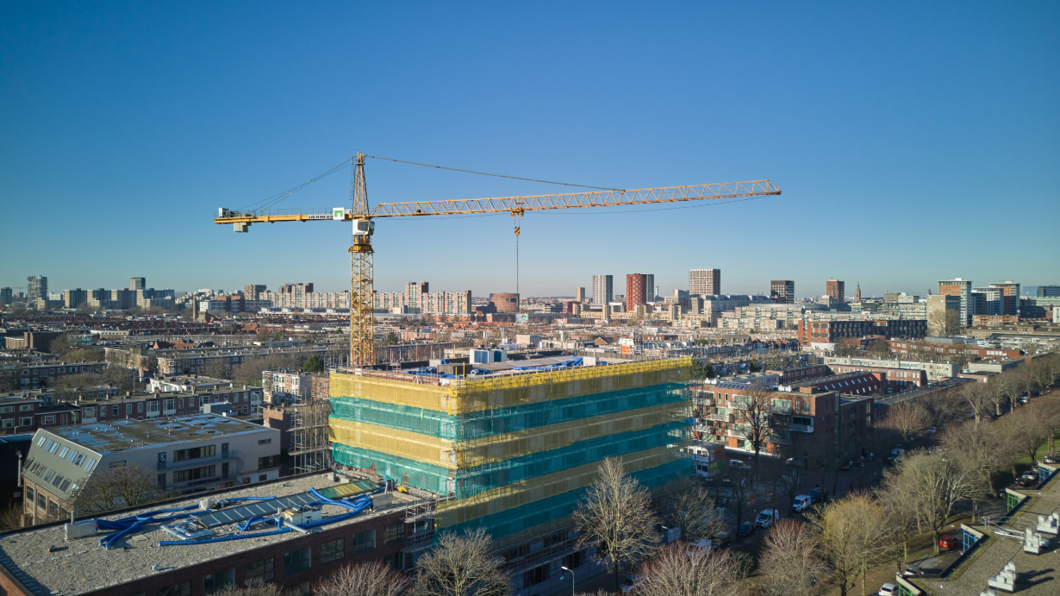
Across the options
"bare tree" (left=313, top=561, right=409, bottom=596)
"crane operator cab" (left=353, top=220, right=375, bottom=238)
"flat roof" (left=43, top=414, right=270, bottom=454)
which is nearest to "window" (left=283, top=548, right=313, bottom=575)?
"bare tree" (left=313, top=561, right=409, bottom=596)

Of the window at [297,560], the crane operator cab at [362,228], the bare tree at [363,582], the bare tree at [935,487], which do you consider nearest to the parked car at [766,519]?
the bare tree at [935,487]

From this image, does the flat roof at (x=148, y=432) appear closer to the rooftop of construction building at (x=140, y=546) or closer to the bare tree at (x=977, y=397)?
the rooftop of construction building at (x=140, y=546)

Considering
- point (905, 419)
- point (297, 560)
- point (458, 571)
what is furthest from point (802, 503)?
point (297, 560)

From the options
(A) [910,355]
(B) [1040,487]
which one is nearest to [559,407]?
(B) [1040,487]

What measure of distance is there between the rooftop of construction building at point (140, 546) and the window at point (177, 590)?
0.36 m

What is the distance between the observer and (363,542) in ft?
55.9

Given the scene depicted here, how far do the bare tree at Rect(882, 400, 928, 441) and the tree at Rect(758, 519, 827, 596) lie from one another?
2280 cm

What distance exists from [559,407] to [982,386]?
42.8 metres

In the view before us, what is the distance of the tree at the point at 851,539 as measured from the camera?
1994 centimetres

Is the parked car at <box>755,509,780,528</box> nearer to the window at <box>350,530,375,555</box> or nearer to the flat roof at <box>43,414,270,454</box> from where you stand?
the window at <box>350,530,375,555</box>

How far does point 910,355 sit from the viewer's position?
7244cm

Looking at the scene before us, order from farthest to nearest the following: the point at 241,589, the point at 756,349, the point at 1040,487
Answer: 1. the point at 756,349
2. the point at 1040,487
3. the point at 241,589

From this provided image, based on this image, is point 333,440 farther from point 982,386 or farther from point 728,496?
point 982,386

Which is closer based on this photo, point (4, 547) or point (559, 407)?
point (4, 547)
